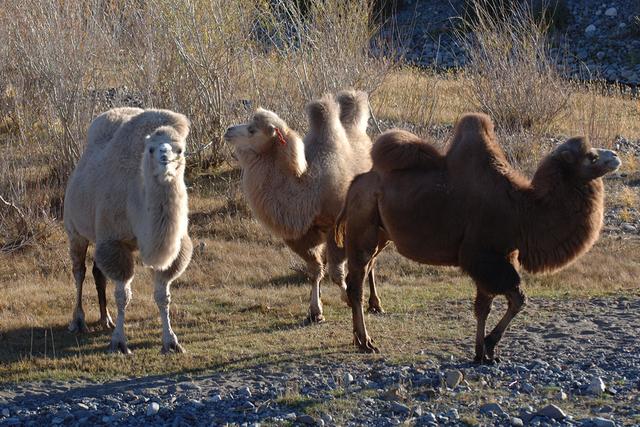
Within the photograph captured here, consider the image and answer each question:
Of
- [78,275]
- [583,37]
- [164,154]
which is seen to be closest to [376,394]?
[164,154]

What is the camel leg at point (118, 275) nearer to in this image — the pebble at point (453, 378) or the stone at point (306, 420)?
the stone at point (306, 420)

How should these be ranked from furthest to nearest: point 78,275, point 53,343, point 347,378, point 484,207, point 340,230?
1. point 78,275
2. point 340,230
3. point 53,343
4. point 484,207
5. point 347,378

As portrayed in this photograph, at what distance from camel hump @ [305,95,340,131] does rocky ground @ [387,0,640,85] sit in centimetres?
2034

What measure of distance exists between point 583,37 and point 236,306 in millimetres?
27985

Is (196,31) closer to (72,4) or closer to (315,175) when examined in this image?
(72,4)

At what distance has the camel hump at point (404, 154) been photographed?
906 cm

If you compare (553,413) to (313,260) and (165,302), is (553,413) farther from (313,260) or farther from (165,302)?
(313,260)

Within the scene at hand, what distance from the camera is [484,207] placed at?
866cm

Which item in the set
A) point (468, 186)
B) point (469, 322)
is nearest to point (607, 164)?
point (468, 186)

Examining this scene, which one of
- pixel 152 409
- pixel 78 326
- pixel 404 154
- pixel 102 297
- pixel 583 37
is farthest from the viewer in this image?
pixel 583 37

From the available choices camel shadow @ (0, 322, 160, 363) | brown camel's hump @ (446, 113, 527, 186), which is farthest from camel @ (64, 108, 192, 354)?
brown camel's hump @ (446, 113, 527, 186)

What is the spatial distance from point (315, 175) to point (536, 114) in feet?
30.9

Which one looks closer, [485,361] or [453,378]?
[453,378]

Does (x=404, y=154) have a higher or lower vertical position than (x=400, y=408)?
higher
